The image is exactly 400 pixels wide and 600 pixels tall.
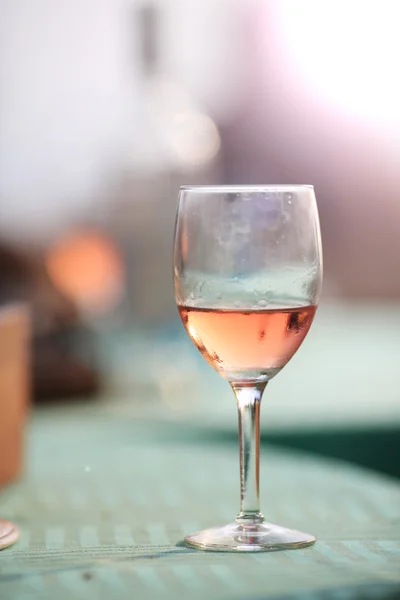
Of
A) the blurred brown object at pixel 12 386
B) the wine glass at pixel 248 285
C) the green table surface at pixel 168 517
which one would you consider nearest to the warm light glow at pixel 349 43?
the green table surface at pixel 168 517

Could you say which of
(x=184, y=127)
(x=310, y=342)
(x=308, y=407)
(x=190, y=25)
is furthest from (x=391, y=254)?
(x=308, y=407)

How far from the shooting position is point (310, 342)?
2.17 meters

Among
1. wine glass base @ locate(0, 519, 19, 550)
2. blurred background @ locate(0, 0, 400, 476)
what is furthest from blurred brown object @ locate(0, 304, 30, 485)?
blurred background @ locate(0, 0, 400, 476)

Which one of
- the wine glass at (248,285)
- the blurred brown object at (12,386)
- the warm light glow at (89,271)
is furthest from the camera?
the warm light glow at (89,271)

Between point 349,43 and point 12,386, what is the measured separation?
3171mm

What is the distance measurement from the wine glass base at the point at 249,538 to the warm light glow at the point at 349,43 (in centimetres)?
329

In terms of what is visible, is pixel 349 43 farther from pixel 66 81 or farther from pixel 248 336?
pixel 248 336

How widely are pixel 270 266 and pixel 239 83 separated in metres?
3.54

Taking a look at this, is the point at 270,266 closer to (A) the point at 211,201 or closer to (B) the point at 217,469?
(A) the point at 211,201

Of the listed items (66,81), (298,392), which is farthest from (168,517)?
(66,81)

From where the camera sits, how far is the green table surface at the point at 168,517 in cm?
60

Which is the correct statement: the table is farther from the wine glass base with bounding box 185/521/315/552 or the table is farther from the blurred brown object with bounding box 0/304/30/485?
the wine glass base with bounding box 185/521/315/552

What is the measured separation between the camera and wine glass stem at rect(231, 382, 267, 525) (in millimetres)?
737

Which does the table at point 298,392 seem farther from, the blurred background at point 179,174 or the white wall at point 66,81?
the white wall at point 66,81
